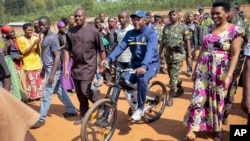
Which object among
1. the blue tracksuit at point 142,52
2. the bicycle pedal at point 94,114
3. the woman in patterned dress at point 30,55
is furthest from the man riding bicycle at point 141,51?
the woman in patterned dress at point 30,55

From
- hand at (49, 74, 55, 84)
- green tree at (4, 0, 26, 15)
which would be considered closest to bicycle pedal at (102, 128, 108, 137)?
hand at (49, 74, 55, 84)

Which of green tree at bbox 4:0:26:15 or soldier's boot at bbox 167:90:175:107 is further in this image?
green tree at bbox 4:0:26:15

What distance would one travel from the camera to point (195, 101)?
3.96 m

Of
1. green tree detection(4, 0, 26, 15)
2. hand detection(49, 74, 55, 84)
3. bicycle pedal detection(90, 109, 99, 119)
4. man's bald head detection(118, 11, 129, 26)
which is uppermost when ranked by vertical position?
green tree detection(4, 0, 26, 15)

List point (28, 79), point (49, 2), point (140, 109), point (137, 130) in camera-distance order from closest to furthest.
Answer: point (140, 109) → point (137, 130) → point (28, 79) → point (49, 2)

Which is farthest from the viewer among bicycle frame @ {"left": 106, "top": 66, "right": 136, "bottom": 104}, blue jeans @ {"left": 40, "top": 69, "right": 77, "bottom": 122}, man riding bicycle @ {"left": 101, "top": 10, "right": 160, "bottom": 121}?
blue jeans @ {"left": 40, "top": 69, "right": 77, "bottom": 122}

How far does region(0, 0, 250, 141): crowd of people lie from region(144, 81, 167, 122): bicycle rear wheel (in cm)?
53

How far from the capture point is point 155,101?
5.03 m

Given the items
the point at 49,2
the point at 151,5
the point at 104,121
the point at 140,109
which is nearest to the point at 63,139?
the point at 104,121

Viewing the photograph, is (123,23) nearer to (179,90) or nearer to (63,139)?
(179,90)

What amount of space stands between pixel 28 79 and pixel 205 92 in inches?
165

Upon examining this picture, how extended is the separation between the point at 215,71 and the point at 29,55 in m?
4.02

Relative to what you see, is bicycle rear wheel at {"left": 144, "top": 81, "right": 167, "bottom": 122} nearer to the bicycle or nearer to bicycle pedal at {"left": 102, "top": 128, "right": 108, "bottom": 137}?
the bicycle

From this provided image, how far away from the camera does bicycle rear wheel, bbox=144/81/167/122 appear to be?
494 centimetres
